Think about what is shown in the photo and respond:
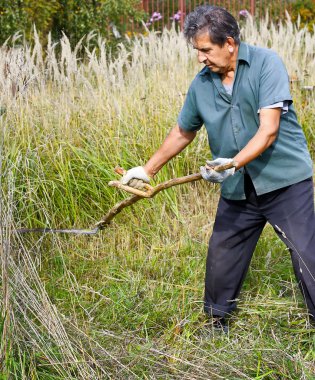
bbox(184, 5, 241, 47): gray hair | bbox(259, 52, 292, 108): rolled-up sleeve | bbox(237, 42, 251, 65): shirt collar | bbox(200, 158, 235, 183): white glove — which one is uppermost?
bbox(184, 5, 241, 47): gray hair

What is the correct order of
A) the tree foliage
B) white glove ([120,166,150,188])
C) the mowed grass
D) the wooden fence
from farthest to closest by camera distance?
the wooden fence < the tree foliage < white glove ([120,166,150,188]) < the mowed grass

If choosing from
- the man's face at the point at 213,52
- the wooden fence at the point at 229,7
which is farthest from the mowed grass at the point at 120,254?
the wooden fence at the point at 229,7

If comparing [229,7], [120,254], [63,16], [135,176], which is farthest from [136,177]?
[229,7]

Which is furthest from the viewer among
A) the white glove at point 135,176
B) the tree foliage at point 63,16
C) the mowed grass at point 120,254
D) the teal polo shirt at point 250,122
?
the tree foliage at point 63,16

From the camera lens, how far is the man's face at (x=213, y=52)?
3385mm

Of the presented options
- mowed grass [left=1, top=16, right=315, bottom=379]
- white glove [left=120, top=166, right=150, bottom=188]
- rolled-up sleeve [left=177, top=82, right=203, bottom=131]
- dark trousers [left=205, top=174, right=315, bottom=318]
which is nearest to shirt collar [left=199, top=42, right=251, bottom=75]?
rolled-up sleeve [left=177, top=82, right=203, bottom=131]

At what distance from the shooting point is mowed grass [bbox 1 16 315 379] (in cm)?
310

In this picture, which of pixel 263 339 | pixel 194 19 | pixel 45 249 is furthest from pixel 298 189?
pixel 45 249

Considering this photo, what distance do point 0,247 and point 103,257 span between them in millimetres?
1620

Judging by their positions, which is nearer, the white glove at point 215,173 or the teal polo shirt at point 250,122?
the white glove at point 215,173

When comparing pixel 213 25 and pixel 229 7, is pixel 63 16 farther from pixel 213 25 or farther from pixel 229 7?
pixel 213 25

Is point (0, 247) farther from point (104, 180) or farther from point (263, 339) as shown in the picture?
point (104, 180)

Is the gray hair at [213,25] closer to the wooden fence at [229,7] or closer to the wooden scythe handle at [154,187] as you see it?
the wooden scythe handle at [154,187]

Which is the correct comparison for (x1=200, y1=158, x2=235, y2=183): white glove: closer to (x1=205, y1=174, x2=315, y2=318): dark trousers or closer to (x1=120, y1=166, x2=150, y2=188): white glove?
(x1=205, y1=174, x2=315, y2=318): dark trousers
